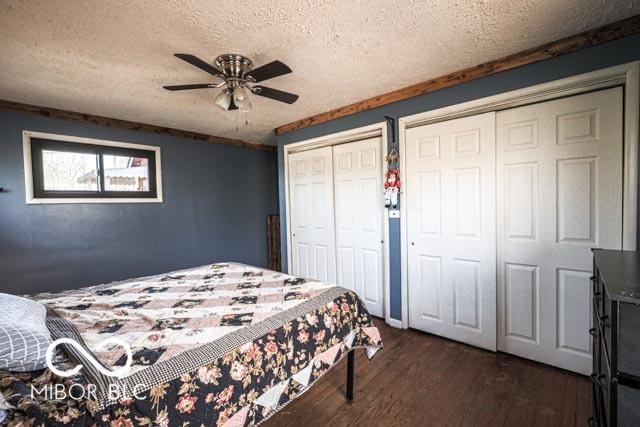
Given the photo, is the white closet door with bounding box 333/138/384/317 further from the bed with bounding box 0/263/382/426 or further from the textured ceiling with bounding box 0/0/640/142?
the bed with bounding box 0/263/382/426

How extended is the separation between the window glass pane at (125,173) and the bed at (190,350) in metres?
2.02

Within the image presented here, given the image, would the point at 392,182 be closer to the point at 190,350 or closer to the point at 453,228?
the point at 453,228

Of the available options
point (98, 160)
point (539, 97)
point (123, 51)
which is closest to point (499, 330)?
point (539, 97)

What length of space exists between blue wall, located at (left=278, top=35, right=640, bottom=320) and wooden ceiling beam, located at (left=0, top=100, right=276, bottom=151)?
138cm

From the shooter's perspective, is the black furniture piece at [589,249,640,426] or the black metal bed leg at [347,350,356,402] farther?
the black metal bed leg at [347,350,356,402]

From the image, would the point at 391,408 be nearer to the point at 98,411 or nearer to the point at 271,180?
the point at 98,411

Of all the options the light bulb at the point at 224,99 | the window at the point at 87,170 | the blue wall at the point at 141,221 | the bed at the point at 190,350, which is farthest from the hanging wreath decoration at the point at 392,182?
the window at the point at 87,170

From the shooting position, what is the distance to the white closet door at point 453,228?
7.59 ft

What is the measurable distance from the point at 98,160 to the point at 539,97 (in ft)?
14.4

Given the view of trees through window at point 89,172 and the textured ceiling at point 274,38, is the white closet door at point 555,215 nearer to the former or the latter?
the textured ceiling at point 274,38

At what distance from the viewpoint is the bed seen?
2.59 feet

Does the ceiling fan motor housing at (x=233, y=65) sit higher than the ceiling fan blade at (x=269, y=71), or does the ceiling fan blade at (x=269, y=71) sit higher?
the ceiling fan motor housing at (x=233, y=65)

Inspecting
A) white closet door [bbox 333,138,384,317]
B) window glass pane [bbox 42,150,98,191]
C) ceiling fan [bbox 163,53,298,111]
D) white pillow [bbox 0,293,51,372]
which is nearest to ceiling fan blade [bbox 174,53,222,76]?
ceiling fan [bbox 163,53,298,111]

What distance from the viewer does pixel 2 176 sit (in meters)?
2.71
